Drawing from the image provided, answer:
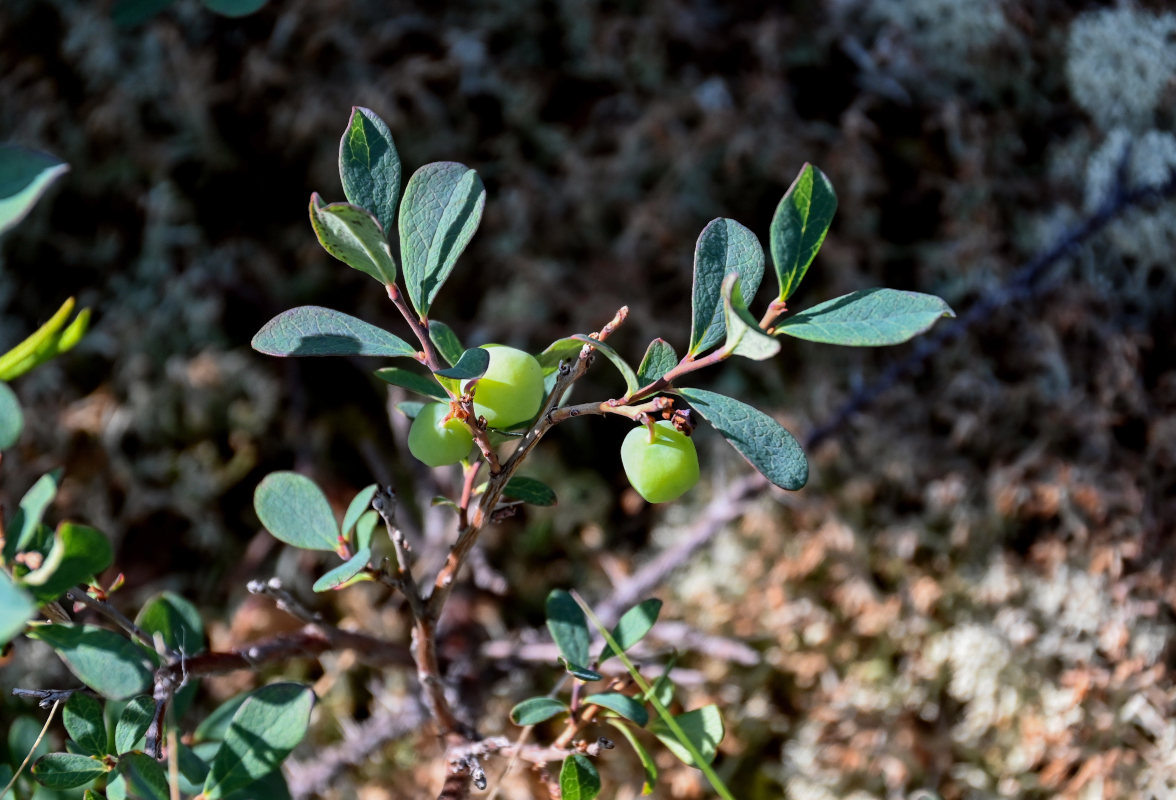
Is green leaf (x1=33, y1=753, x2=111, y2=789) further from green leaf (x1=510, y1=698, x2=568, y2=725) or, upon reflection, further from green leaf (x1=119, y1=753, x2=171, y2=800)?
green leaf (x1=510, y1=698, x2=568, y2=725)

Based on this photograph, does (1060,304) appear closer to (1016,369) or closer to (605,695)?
(1016,369)

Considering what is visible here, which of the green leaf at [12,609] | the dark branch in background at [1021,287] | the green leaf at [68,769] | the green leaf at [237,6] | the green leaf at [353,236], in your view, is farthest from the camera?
the dark branch in background at [1021,287]

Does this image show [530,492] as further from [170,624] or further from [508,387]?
[170,624]

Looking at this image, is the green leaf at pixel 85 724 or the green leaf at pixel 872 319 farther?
the green leaf at pixel 85 724

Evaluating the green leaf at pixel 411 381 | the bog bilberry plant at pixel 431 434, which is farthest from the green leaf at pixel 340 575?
the green leaf at pixel 411 381

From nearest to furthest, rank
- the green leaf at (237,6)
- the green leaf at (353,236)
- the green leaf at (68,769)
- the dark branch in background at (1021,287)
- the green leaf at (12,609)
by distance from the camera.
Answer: the green leaf at (12,609) → the green leaf at (353,236) → the green leaf at (68,769) → the green leaf at (237,6) → the dark branch in background at (1021,287)

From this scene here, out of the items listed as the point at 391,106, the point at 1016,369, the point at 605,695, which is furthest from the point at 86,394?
the point at 1016,369

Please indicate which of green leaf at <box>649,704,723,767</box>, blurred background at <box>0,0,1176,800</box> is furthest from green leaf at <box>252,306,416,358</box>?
blurred background at <box>0,0,1176,800</box>

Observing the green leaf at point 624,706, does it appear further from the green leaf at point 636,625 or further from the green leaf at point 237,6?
the green leaf at point 237,6

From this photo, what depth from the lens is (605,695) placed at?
0.60 metres

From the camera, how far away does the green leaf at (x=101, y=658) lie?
48 centimetres

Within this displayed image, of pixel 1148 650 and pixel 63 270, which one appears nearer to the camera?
pixel 1148 650

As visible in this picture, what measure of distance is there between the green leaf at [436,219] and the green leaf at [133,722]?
1.10 ft

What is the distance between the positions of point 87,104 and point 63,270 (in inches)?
10.7
